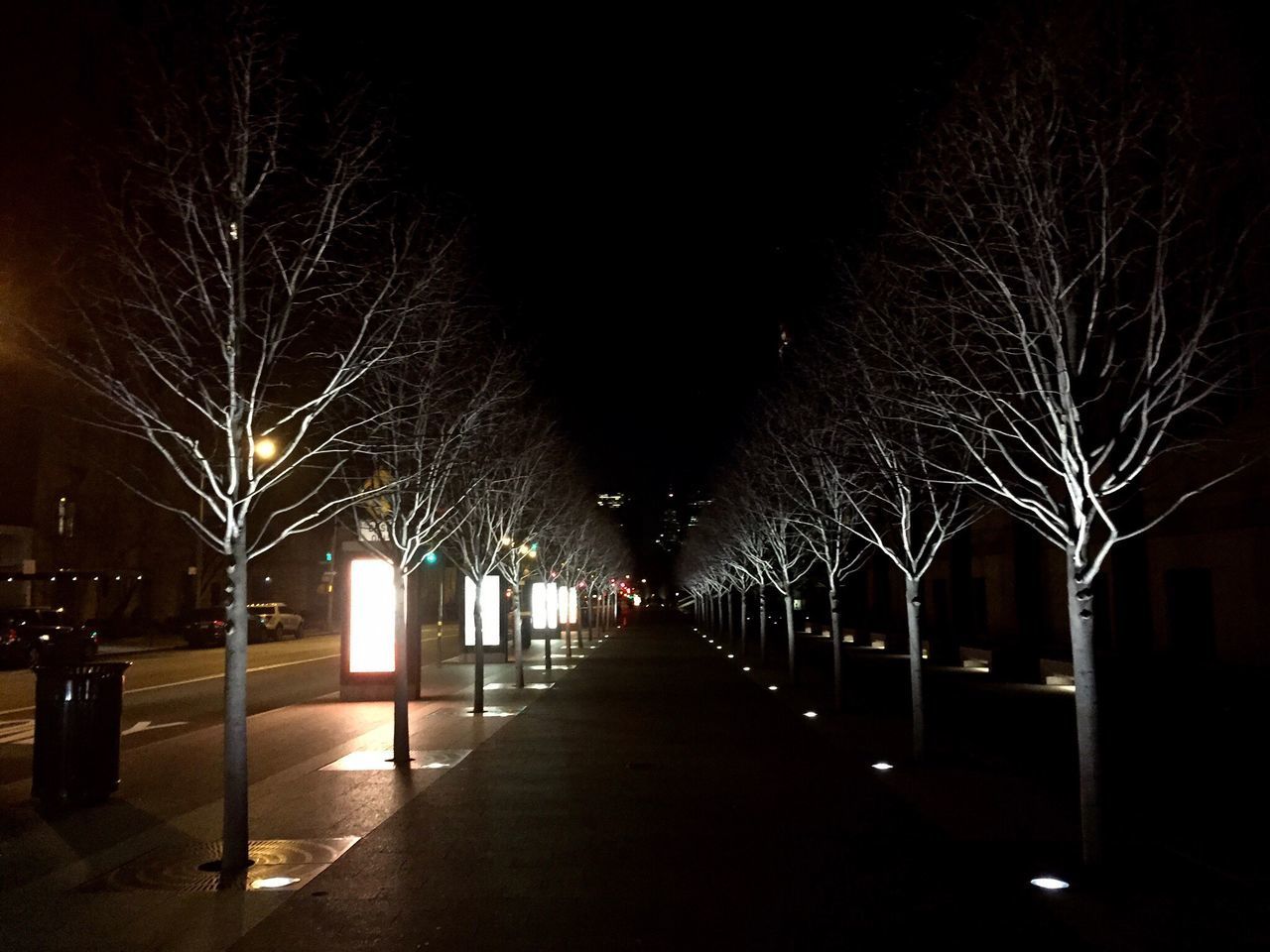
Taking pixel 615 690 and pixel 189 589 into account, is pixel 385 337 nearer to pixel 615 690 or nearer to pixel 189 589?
pixel 615 690

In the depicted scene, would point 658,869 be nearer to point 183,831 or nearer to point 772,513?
point 183,831

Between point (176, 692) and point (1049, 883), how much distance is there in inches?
837

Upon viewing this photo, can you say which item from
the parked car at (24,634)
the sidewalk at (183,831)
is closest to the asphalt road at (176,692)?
the parked car at (24,634)

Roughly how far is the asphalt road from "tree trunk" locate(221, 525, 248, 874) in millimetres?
6119

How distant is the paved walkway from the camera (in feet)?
21.1

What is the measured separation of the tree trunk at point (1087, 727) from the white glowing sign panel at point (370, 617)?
1557cm

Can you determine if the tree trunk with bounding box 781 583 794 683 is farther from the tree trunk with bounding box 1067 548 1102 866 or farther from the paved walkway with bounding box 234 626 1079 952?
the tree trunk with bounding box 1067 548 1102 866

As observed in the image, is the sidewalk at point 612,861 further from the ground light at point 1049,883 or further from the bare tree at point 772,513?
the bare tree at point 772,513

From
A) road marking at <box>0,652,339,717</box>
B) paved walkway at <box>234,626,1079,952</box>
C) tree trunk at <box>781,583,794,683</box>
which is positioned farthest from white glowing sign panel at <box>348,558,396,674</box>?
tree trunk at <box>781,583,794,683</box>

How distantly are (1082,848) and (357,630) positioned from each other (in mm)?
16105

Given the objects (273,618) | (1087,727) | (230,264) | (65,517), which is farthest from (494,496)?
(65,517)

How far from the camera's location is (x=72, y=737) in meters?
10.5

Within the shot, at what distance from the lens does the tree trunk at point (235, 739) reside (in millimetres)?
7941

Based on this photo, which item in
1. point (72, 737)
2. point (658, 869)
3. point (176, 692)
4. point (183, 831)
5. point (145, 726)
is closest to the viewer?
point (658, 869)
